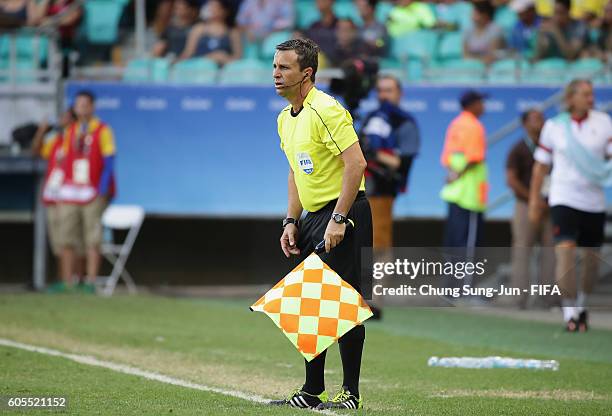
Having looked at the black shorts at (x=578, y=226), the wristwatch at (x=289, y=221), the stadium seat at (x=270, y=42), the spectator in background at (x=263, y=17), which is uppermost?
the spectator in background at (x=263, y=17)

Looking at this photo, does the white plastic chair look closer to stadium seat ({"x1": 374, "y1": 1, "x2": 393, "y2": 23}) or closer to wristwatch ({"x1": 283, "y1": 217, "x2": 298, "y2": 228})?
stadium seat ({"x1": 374, "y1": 1, "x2": 393, "y2": 23})

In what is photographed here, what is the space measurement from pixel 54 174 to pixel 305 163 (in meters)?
10.4

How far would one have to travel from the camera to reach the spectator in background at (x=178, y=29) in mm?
18344

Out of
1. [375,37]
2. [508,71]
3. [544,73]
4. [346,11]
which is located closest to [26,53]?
[346,11]

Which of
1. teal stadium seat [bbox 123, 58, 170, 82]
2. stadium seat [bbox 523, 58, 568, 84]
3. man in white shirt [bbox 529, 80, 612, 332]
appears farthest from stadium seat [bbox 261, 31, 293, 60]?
man in white shirt [bbox 529, 80, 612, 332]

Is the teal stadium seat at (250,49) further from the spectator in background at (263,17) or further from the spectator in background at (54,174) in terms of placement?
the spectator in background at (54,174)

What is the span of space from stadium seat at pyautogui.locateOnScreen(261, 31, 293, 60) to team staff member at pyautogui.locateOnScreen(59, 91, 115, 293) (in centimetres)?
235

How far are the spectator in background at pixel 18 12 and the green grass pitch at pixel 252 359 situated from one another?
4740mm

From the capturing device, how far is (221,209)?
17906mm

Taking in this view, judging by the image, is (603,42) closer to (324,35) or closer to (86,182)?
(324,35)

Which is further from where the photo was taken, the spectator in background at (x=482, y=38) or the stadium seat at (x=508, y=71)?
the spectator in background at (x=482, y=38)

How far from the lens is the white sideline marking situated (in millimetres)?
8148
